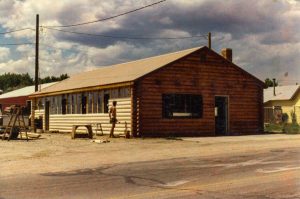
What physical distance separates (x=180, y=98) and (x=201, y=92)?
1.54 meters

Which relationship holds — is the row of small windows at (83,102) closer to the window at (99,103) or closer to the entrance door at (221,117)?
the window at (99,103)

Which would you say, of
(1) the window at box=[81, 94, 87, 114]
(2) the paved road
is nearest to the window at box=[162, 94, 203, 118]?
(1) the window at box=[81, 94, 87, 114]

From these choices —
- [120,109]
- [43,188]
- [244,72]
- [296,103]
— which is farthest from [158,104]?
[296,103]

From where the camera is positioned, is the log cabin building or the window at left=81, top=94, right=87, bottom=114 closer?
the log cabin building

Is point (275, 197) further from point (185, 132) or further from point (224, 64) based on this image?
point (224, 64)

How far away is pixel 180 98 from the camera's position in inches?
1005

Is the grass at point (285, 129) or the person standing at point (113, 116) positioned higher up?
the person standing at point (113, 116)

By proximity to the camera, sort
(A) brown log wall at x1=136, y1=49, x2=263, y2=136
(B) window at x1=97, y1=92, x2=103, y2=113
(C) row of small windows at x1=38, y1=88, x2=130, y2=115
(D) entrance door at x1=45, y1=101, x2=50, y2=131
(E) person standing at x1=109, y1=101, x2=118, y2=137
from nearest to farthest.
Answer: (E) person standing at x1=109, y1=101, x2=118, y2=137 → (A) brown log wall at x1=136, y1=49, x2=263, y2=136 → (C) row of small windows at x1=38, y1=88, x2=130, y2=115 → (B) window at x1=97, y1=92, x2=103, y2=113 → (D) entrance door at x1=45, y1=101, x2=50, y2=131

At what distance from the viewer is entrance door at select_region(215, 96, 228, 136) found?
27.6 m

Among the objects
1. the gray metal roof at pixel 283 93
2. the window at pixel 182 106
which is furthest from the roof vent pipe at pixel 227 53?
the gray metal roof at pixel 283 93

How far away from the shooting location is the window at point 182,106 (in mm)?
25031

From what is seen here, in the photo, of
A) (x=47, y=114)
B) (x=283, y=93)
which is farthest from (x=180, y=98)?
(x=283, y=93)

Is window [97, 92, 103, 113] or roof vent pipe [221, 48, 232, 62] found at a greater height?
roof vent pipe [221, 48, 232, 62]

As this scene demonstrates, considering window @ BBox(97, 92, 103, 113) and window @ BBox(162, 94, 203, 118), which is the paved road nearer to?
window @ BBox(162, 94, 203, 118)
